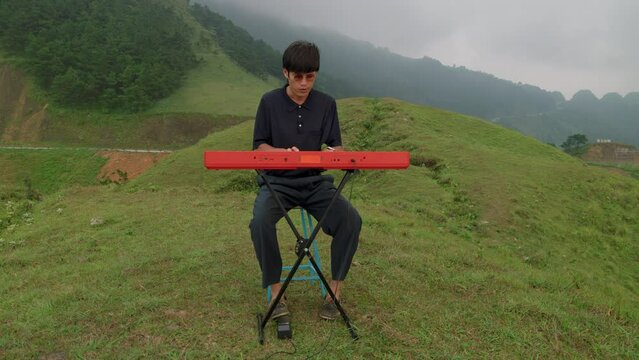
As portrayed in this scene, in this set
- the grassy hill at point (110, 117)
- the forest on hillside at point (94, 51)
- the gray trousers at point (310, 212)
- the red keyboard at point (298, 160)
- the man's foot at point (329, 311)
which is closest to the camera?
the red keyboard at point (298, 160)

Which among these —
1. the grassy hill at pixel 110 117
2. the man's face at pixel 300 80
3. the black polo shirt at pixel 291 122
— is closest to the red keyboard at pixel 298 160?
the black polo shirt at pixel 291 122

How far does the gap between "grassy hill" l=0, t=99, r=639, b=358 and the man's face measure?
233 centimetres

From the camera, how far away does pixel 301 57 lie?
164 inches

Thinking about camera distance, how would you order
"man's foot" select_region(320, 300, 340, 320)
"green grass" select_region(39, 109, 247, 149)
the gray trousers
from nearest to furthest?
the gray trousers → "man's foot" select_region(320, 300, 340, 320) → "green grass" select_region(39, 109, 247, 149)

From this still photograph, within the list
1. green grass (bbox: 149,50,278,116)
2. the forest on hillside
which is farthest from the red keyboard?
the forest on hillside

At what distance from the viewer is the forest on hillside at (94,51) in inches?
2114

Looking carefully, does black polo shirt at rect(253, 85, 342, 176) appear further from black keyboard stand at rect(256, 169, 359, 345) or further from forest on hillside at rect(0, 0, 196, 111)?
forest on hillside at rect(0, 0, 196, 111)

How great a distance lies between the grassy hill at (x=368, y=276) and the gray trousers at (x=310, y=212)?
63 centimetres

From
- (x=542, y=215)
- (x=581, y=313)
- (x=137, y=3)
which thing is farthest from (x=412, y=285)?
(x=137, y=3)

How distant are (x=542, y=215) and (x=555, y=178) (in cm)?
388

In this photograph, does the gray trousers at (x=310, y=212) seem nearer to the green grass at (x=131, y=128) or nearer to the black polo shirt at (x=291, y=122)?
the black polo shirt at (x=291, y=122)

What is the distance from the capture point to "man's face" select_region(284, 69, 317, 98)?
433cm

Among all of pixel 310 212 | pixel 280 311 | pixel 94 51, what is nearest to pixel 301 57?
pixel 310 212

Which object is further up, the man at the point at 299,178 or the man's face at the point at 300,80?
the man's face at the point at 300,80
